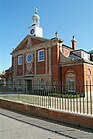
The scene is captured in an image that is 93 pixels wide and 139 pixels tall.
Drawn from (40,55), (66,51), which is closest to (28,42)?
(40,55)

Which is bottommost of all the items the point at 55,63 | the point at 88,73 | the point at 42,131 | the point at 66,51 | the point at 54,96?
the point at 42,131

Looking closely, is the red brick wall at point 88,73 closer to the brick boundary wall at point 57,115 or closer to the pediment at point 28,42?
the pediment at point 28,42

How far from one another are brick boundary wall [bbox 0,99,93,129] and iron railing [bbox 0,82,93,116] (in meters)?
0.41

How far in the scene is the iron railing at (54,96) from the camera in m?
8.11

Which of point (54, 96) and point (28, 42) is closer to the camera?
point (54, 96)

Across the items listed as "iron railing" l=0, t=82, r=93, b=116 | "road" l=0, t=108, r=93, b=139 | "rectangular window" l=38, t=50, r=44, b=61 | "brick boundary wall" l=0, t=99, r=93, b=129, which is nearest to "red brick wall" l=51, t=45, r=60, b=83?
"rectangular window" l=38, t=50, r=44, b=61

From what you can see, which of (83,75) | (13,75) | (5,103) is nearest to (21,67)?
(13,75)

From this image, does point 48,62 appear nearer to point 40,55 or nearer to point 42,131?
point 40,55

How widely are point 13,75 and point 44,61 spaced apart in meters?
10.3

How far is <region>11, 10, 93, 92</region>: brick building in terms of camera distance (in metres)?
23.1

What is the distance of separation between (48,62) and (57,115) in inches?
771

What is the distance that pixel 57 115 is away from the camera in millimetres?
7434

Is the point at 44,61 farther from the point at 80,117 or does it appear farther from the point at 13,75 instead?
the point at 80,117

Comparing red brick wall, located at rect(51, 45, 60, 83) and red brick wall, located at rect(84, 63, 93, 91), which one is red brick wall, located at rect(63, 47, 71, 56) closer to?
red brick wall, located at rect(51, 45, 60, 83)
